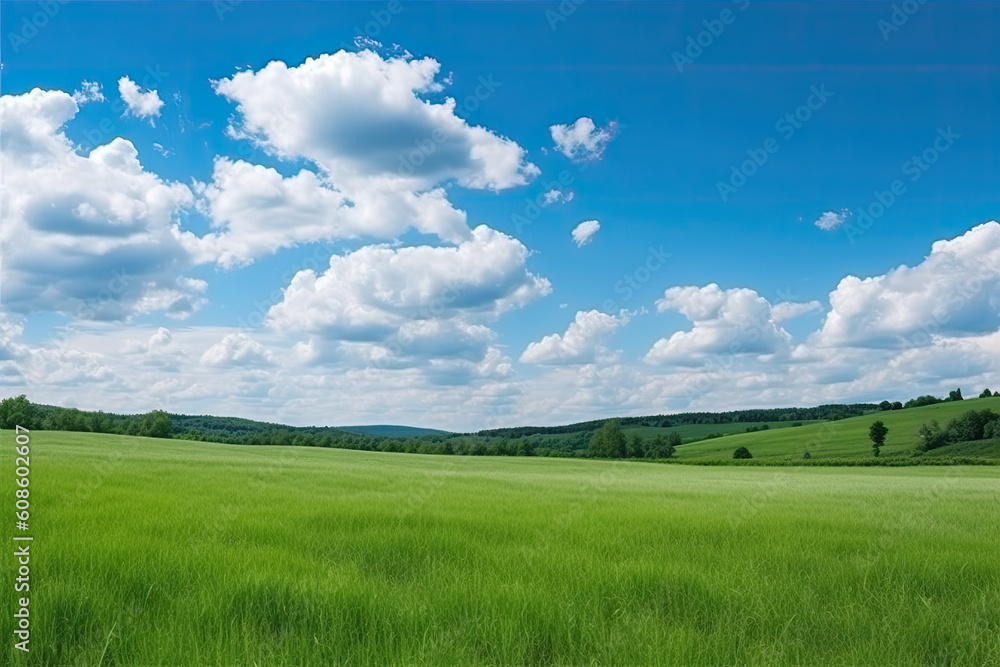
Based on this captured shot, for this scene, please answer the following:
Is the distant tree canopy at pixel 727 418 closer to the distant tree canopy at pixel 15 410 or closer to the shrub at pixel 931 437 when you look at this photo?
the shrub at pixel 931 437

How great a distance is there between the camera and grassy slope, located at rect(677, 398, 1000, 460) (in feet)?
362

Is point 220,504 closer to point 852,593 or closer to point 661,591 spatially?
point 661,591

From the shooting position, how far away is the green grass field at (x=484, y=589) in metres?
4.64

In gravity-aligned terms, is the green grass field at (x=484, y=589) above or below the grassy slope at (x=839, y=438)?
above

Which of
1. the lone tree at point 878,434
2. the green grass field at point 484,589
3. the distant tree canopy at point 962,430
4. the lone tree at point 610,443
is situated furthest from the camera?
the lone tree at point 610,443

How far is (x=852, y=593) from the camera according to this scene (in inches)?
241

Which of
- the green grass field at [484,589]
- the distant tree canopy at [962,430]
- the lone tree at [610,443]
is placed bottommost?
the lone tree at [610,443]

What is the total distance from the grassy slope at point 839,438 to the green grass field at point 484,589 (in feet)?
348

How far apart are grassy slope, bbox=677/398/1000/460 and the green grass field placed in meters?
106

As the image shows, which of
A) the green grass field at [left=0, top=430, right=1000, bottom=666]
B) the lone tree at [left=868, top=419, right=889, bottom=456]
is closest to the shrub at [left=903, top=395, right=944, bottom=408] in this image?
the lone tree at [left=868, top=419, right=889, bottom=456]

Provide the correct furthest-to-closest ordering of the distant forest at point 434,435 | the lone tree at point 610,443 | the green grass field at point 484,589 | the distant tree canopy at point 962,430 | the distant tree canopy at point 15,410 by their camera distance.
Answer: the lone tree at point 610,443 < the distant tree canopy at point 962,430 < the distant forest at point 434,435 < the distant tree canopy at point 15,410 < the green grass field at point 484,589

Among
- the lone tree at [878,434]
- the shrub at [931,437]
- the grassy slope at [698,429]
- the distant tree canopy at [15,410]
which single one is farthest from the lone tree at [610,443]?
the distant tree canopy at [15,410]

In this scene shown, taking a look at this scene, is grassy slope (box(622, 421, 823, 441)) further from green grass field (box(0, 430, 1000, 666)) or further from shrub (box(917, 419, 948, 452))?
green grass field (box(0, 430, 1000, 666))

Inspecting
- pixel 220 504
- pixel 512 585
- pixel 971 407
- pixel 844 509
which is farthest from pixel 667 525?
pixel 971 407
